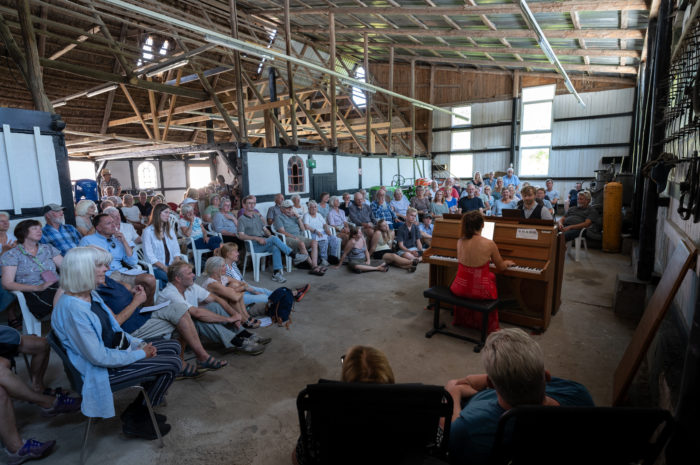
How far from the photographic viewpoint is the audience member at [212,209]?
20.9ft

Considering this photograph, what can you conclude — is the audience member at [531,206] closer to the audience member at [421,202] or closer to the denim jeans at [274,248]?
the audience member at [421,202]

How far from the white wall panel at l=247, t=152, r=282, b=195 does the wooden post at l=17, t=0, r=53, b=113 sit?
133 inches

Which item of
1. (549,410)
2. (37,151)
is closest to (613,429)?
(549,410)

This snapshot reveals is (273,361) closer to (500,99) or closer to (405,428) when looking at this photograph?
(405,428)

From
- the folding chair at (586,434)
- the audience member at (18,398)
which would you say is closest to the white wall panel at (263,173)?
the audience member at (18,398)

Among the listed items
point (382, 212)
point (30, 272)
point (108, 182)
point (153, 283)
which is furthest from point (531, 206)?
point (108, 182)

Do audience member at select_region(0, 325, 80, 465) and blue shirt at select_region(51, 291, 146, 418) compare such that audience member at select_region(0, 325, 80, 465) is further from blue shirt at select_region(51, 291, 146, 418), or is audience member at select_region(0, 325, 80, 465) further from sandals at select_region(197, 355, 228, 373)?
sandals at select_region(197, 355, 228, 373)

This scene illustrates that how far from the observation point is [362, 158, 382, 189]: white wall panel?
37.6 feet

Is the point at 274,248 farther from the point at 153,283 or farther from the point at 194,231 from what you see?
the point at 153,283

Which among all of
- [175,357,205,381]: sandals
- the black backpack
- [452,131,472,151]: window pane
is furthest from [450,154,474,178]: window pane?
[175,357,205,381]: sandals

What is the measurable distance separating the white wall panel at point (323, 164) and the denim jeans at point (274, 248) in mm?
3848

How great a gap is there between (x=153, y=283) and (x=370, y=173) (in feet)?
29.2

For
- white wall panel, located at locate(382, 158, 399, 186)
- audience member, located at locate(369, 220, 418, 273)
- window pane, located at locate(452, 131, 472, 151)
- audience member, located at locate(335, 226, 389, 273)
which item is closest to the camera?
audience member, located at locate(335, 226, 389, 273)

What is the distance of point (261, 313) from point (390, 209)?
426cm
